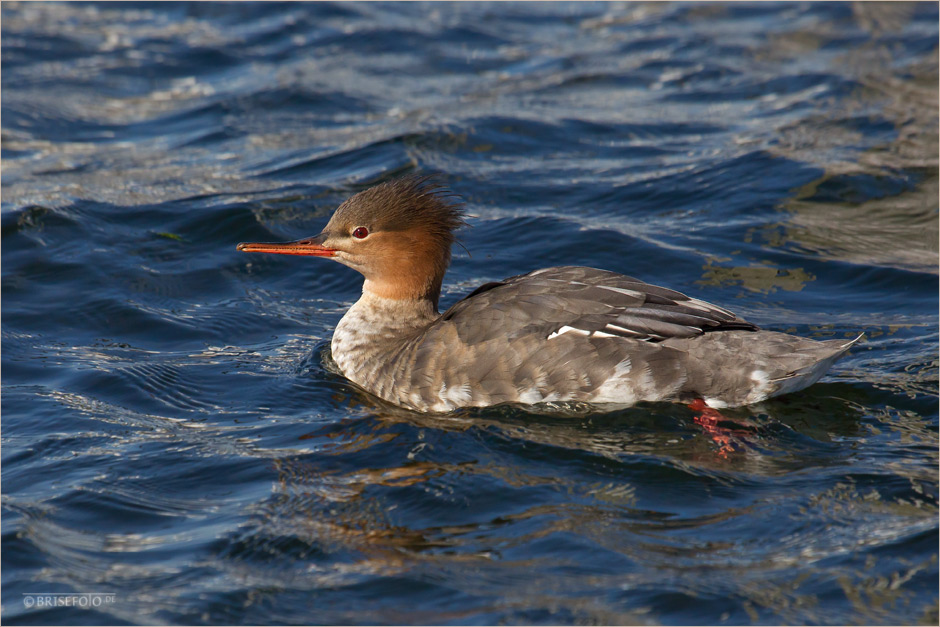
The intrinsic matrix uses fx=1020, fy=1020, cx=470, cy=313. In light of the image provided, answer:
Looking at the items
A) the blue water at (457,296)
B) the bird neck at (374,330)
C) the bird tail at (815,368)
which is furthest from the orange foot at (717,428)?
the bird neck at (374,330)

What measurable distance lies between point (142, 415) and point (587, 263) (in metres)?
4.02

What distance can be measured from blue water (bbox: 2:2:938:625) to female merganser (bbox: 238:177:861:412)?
169 millimetres

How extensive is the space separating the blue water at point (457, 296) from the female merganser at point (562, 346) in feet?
0.56

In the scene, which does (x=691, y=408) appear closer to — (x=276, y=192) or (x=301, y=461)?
(x=301, y=461)

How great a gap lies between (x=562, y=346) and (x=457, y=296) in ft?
7.68

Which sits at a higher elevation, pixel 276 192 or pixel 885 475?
pixel 276 192

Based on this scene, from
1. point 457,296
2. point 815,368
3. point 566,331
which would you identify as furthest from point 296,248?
point 815,368

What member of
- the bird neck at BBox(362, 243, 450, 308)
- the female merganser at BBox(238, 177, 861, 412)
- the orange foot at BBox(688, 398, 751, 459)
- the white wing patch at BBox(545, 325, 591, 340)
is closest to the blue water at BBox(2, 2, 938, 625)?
the orange foot at BBox(688, 398, 751, 459)

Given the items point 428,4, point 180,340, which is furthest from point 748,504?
point 428,4

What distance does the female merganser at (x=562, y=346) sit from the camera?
19.6 ft

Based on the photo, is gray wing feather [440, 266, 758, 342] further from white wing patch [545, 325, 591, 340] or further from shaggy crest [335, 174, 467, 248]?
shaggy crest [335, 174, 467, 248]

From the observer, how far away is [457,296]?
8.34 m

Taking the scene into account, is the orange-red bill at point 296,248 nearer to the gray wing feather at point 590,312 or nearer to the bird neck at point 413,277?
the bird neck at point 413,277

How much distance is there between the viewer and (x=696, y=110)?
40.9 feet
